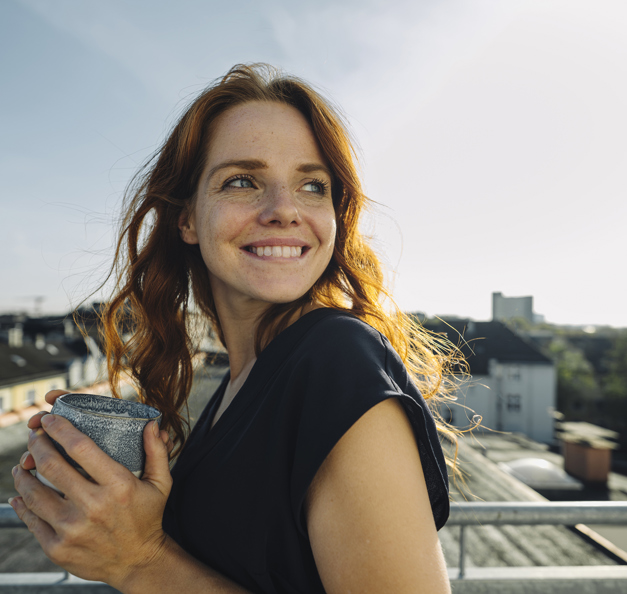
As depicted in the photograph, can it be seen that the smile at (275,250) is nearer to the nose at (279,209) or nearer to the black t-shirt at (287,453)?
the nose at (279,209)

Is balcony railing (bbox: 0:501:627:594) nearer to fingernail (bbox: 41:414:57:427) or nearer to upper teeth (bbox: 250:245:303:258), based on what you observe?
fingernail (bbox: 41:414:57:427)

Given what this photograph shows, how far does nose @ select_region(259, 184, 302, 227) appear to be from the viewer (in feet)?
4.14

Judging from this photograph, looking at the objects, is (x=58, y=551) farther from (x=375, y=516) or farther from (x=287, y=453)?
(x=375, y=516)

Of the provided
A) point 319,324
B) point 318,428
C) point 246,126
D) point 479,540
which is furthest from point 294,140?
point 479,540

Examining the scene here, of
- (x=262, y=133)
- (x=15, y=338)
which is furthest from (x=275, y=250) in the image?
(x=15, y=338)

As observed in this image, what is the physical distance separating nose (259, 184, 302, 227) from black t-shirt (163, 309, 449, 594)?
370 mm

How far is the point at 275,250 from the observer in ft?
4.19

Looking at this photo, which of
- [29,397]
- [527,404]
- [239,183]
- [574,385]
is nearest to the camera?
[239,183]

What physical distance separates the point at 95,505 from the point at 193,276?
1.27m

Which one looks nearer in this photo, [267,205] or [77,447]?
[77,447]

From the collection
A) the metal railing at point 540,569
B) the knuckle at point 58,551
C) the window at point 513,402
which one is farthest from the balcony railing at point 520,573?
the window at point 513,402

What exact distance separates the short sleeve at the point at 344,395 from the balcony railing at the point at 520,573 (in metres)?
1.02

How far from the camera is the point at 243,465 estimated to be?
936 millimetres

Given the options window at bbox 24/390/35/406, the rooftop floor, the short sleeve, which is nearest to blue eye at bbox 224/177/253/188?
the short sleeve
